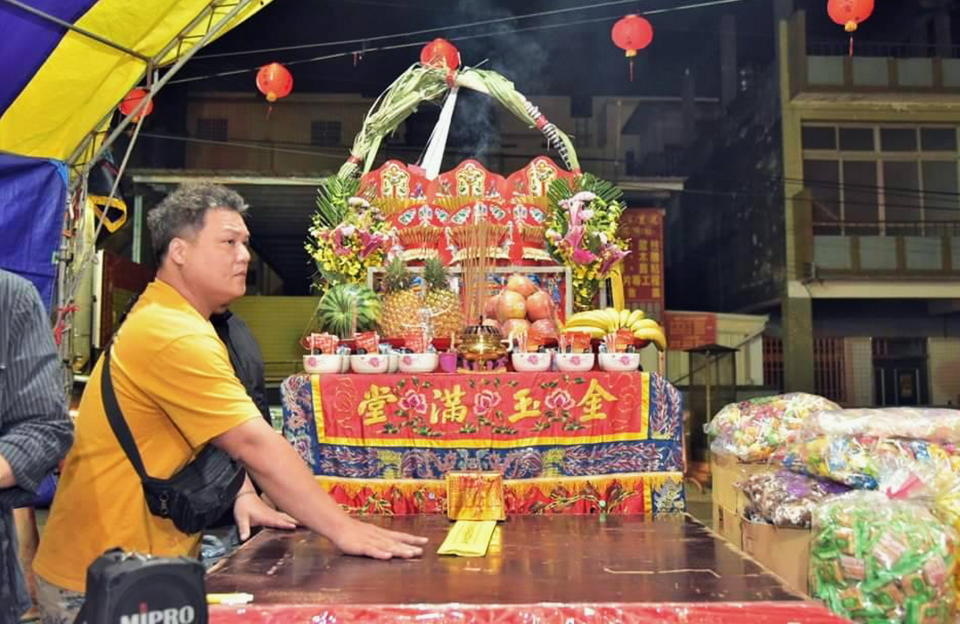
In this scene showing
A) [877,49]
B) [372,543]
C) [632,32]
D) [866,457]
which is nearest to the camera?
[372,543]

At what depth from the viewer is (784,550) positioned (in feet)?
8.43

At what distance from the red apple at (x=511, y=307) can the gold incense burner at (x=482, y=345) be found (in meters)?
0.41

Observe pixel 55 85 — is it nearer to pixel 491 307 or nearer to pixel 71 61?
pixel 71 61

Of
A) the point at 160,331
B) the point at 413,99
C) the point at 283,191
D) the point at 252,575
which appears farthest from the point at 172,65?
the point at 283,191

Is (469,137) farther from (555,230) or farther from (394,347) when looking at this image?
(394,347)

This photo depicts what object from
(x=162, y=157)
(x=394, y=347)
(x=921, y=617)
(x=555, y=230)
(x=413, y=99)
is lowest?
(x=921, y=617)

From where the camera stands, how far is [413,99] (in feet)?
13.9

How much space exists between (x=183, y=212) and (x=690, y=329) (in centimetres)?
1182

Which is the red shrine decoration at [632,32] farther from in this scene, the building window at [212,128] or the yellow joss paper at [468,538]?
the building window at [212,128]

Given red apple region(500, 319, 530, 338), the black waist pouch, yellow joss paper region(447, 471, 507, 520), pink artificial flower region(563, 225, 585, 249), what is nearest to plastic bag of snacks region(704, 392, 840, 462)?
red apple region(500, 319, 530, 338)

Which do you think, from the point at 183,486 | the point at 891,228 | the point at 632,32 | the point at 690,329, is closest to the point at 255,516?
the point at 183,486

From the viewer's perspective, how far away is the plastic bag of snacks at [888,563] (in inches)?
77.3

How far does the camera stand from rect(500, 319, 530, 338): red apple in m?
3.10

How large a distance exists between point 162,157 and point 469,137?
5382 mm
